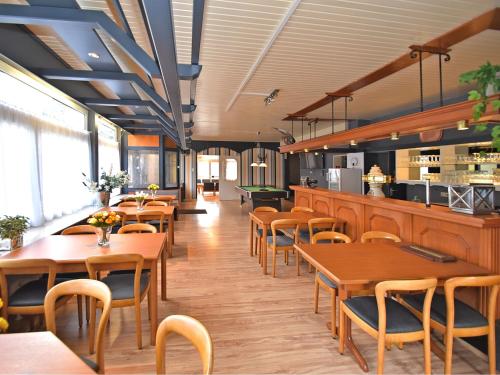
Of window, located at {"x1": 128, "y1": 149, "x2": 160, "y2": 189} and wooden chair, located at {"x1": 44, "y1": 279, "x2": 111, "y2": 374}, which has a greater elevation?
window, located at {"x1": 128, "y1": 149, "x2": 160, "y2": 189}

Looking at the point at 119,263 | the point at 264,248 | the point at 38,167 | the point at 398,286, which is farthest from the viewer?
the point at 264,248

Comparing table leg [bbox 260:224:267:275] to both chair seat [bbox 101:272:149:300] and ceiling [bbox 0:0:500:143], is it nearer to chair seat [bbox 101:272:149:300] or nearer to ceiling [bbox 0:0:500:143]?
chair seat [bbox 101:272:149:300]

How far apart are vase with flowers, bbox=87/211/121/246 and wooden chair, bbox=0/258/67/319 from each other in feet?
1.98

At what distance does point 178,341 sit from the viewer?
262 centimetres

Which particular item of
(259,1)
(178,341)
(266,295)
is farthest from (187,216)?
(259,1)

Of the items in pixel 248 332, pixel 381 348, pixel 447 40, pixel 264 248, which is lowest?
pixel 248 332

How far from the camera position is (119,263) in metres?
2.53

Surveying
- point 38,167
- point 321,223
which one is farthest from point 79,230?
point 321,223

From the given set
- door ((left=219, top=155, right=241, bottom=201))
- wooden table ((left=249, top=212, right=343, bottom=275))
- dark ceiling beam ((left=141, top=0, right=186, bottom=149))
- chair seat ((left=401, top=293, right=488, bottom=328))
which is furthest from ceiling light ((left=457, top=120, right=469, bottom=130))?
door ((left=219, top=155, right=241, bottom=201))

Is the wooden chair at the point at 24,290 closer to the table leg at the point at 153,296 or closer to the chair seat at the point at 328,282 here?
the table leg at the point at 153,296

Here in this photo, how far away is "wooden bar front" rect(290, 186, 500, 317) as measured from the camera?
7.71 ft

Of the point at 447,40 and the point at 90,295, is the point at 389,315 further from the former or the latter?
the point at 447,40

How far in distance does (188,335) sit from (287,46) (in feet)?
10.4

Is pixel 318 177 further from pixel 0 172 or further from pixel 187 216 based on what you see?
pixel 0 172
